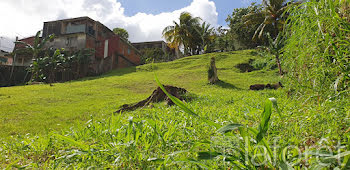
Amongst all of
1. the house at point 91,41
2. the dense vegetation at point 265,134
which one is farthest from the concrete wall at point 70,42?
the dense vegetation at point 265,134

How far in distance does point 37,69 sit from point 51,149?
25450 millimetres

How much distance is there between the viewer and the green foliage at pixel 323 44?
1.73 meters

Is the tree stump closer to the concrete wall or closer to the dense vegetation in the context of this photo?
the dense vegetation

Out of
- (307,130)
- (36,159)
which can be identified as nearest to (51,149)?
(36,159)

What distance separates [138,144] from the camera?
1.82 meters

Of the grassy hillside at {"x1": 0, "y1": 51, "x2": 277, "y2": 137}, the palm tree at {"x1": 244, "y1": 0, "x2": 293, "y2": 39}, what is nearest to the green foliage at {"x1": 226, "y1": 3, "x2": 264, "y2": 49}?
the palm tree at {"x1": 244, "y1": 0, "x2": 293, "y2": 39}

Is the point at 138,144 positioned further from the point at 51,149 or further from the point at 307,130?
the point at 307,130

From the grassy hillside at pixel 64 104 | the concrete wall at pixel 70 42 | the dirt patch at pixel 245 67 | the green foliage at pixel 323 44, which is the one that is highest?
the concrete wall at pixel 70 42

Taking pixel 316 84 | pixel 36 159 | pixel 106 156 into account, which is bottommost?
pixel 36 159

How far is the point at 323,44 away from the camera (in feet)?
6.53

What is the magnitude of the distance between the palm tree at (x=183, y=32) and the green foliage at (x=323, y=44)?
112ft

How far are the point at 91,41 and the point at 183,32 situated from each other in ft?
48.2

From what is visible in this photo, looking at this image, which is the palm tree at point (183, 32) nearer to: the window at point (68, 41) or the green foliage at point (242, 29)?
the green foliage at point (242, 29)

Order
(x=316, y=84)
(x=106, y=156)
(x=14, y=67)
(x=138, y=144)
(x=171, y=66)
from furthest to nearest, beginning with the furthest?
(x=14, y=67)
(x=171, y=66)
(x=316, y=84)
(x=138, y=144)
(x=106, y=156)
